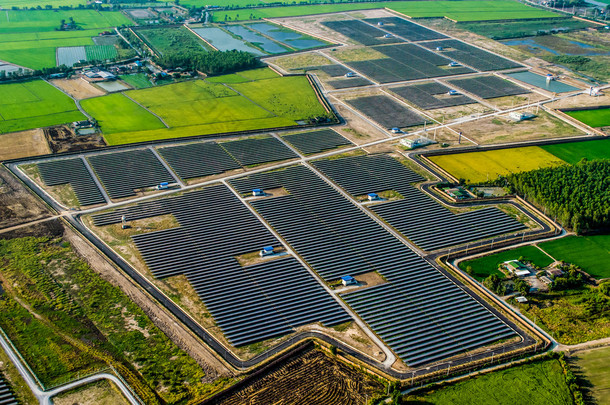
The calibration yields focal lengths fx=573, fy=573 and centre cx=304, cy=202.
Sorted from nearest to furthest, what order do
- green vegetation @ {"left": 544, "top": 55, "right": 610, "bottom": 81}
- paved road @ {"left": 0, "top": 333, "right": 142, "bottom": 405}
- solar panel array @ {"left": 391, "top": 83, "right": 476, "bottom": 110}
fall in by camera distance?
paved road @ {"left": 0, "top": 333, "right": 142, "bottom": 405} < solar panel array @ {"left": 391, "top": 83, "right": 476, "bottom": 110} < green vegetation @ {"left": 544, "top": 55, "right": 610, "bottom": 81}

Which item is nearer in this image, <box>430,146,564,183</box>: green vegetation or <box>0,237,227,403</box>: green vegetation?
<box>0,237,227,403</box>: green vegetation

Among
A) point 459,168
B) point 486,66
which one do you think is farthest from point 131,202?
point 486,66

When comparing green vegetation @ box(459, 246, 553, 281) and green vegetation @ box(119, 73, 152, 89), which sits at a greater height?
green vegetation @ box(119, 73, 152, 89)

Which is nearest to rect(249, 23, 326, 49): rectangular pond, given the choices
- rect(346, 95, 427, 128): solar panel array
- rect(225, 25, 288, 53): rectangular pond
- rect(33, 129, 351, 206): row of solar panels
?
rect(225, 25, 288, 53): rectangular pond

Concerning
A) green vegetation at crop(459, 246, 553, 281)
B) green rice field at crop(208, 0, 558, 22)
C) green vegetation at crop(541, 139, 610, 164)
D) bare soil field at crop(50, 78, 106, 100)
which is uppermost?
green rice field at crop(208, 0, 558, 22)

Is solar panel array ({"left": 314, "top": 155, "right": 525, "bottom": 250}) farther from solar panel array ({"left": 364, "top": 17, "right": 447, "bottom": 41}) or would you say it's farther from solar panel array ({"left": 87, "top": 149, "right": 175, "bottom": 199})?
solar panel array ({"left": 364, "top": 17, "right": 447, "bottom": 41})

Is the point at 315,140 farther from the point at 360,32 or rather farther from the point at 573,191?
the point at 360,32

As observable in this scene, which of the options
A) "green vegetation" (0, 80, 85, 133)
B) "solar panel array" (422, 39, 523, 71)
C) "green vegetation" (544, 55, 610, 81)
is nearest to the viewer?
"green vegetation" (0, 80, 85, 133)

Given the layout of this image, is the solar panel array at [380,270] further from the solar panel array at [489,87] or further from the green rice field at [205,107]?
the solar panel array at [489,87]

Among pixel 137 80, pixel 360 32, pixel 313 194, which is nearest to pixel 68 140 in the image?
pixel 137 80
